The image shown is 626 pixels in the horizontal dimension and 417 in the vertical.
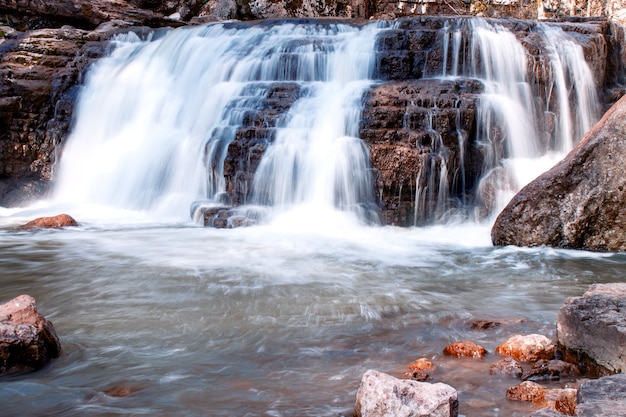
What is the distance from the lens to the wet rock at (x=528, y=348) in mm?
3902

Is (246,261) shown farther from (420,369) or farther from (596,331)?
(596,331)

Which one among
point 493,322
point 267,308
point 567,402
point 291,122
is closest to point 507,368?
point 567,402

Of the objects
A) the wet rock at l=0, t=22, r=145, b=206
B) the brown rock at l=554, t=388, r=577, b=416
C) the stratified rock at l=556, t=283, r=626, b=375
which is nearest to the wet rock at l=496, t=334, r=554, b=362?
the stratified rock at l=556, t=283, r=626, b=375

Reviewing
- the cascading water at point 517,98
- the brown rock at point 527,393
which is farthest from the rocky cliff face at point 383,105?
the brown rock at point 527,393

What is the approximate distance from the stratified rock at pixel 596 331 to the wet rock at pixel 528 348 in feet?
0.29

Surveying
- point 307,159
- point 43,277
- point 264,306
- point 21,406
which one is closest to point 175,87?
point 307,159

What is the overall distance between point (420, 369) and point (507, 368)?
0.52 m

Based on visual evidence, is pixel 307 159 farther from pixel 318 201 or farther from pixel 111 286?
pixel 111 286

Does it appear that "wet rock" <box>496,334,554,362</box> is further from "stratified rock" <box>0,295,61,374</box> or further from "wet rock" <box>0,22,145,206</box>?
"wet rock" <box>0,22,145,206</box>

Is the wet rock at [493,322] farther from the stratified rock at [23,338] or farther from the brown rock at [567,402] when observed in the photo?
the stratified rock at [23,338]

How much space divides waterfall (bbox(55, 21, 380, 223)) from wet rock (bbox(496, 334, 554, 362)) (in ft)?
18.6

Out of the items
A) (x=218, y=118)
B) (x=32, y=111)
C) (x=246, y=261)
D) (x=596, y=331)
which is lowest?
(x=246, y=261)

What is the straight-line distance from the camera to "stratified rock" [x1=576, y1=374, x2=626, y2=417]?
2230mm

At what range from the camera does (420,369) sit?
3.78 meters
